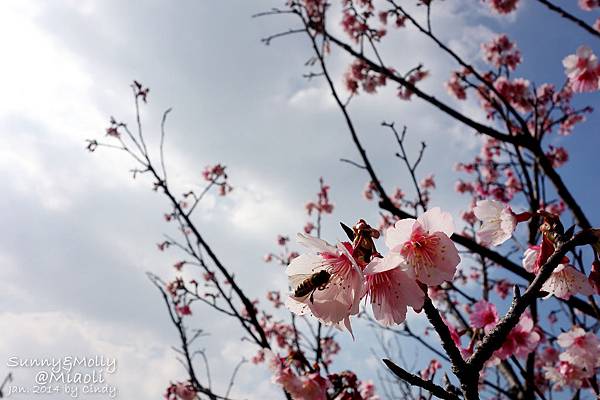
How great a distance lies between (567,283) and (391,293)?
0.56 meters

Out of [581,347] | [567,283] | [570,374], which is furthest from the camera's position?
[570,374]

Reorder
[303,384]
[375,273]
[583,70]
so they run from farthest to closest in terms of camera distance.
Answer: [583,70]
[303,384]
[375,273]

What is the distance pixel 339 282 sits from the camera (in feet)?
3.66

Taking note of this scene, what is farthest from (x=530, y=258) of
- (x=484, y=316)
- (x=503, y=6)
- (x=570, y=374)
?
(x=503, y=6)

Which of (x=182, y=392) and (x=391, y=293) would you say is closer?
(x=391, y=293)

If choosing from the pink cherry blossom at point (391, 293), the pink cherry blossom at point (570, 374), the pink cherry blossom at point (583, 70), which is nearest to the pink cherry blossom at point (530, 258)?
the pink cherry blossom at point (391, 293)

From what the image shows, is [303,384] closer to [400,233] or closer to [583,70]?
[400,233]

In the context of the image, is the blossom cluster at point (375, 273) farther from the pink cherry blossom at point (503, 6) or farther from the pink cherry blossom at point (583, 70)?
the pink cherry blossom at point (503, 6)

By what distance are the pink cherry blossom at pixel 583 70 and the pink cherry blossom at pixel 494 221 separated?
3.49 m

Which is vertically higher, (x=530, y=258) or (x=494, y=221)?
(x=494, y=221)

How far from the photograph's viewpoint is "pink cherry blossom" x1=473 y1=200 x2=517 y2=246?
1353 mm

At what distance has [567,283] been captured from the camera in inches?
48.4

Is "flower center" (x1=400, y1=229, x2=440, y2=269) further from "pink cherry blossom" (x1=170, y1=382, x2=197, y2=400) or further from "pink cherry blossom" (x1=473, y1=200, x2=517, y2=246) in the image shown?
"pink cherry blossom" (x1=170, y1=382, x2=197, y2=400)

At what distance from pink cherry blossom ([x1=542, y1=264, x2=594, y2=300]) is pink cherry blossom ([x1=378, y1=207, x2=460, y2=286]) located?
346 mm
